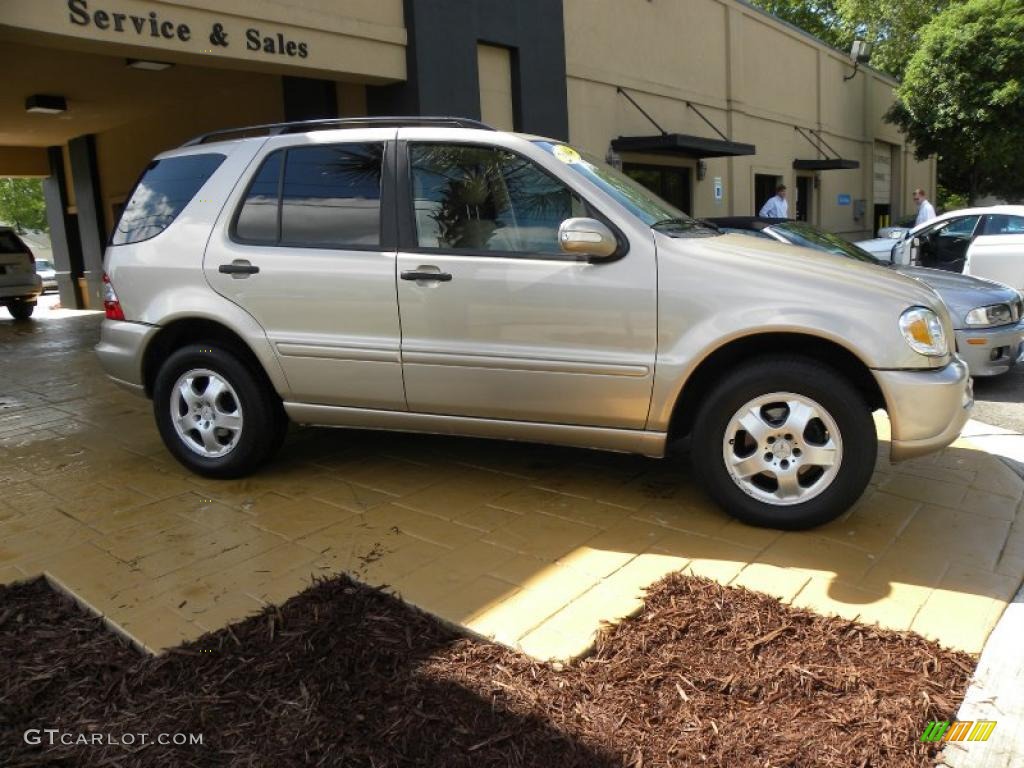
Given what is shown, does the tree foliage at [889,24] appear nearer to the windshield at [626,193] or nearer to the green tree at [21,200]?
the windshield at [626,193]

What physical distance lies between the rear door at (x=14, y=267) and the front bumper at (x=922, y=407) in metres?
15.9

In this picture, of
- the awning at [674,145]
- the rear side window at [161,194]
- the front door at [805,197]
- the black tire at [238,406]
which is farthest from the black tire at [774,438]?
the front door at [805,197]

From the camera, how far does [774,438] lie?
3.82 metres

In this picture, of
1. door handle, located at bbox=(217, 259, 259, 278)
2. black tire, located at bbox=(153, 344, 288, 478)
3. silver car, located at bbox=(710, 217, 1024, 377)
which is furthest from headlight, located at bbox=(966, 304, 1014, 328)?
door handle, located at bbox=(217, 259, 259, 278)

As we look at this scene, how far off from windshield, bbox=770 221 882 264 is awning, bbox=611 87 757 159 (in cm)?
479

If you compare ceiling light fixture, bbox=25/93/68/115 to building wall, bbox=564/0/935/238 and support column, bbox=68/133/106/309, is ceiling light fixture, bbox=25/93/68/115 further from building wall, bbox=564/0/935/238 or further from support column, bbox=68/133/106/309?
building wall, bbox=564/0/935/238

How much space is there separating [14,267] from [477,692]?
15760 millimetres

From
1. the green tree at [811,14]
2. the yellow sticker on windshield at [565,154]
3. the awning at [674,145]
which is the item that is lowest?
the yellow sticker on windshield at [565,154]

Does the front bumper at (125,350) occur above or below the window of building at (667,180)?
below

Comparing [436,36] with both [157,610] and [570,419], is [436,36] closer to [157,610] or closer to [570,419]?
[570,419]

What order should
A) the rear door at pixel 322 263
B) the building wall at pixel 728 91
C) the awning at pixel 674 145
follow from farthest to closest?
the awning at pixel 674 145 < the building wall at pixel 728 91 < the rear door at pixel 322 263

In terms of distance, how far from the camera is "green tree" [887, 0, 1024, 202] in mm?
20609

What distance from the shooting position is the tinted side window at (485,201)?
4113 millimetres

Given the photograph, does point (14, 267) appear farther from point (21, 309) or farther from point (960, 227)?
point (960, 227)
